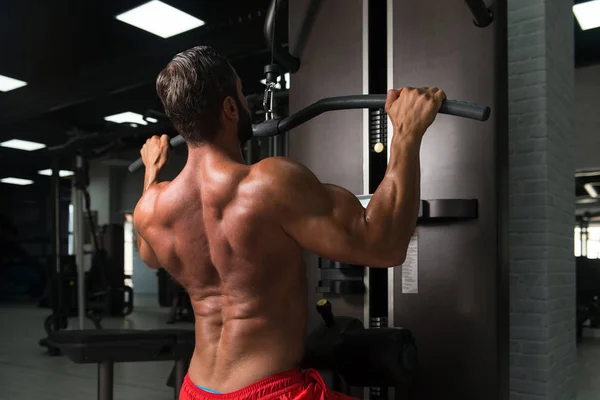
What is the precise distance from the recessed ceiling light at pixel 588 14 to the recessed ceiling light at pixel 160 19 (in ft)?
12.4

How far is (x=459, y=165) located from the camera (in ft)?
5.89

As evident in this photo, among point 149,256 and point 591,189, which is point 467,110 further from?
point 591,189

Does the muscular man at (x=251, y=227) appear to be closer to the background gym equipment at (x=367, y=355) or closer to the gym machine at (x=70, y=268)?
the background gym equipment at (x=367, y=355)

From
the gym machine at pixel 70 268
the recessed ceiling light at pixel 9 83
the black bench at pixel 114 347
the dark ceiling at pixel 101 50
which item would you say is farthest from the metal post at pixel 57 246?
the black bench at pixel 114 347

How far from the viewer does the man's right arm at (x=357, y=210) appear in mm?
1145

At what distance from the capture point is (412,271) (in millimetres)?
1867

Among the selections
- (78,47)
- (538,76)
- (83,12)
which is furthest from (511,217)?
(78,47)

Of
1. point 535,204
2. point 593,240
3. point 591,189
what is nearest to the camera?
point 535,204

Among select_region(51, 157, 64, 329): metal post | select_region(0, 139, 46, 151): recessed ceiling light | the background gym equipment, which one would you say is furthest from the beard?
select_region(0, 139, 46, 151): recessed ceiling light

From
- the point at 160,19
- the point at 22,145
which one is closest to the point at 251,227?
the point at 160,19

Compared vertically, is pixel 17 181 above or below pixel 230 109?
above

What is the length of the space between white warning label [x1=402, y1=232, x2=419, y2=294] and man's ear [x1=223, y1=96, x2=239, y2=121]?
84 centimetres

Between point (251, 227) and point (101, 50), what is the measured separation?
613cm

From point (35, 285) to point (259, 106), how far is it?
1426cm
